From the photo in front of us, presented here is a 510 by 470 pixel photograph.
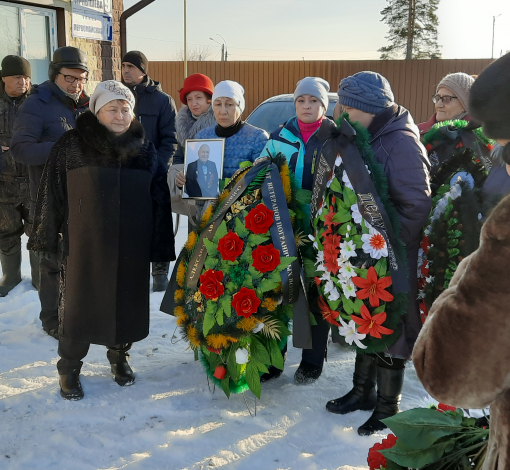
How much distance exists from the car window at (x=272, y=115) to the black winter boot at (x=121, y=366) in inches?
167

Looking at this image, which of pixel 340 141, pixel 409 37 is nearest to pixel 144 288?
pixel 340 141

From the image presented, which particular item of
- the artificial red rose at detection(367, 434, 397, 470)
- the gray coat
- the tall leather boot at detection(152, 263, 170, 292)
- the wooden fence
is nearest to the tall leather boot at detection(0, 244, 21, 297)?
the tall leather boot at detection(152, 263, 170, 292)

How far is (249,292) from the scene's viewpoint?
2.78 meters

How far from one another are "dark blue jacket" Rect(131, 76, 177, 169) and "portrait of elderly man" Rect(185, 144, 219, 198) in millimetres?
1524

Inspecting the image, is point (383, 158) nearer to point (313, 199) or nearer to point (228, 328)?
point (313, 199)

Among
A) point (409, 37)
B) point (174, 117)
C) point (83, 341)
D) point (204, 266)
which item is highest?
point (409, 37)

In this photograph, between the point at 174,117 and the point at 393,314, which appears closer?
the point at 393,314

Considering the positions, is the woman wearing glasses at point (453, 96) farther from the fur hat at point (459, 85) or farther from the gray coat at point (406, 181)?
the gray coat at point (406, 181)

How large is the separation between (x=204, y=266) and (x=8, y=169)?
2.76 m

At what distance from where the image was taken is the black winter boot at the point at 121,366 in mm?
3342

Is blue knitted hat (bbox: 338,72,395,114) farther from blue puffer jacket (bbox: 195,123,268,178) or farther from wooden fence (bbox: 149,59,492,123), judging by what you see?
wooden fence (bbox: 149,59,492,123)

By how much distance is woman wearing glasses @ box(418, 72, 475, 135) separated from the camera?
355 centimetres

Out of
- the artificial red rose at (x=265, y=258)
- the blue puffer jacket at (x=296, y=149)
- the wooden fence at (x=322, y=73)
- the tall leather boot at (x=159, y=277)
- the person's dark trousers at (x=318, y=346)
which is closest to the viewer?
the artificial red rose at (x=265, y=258)

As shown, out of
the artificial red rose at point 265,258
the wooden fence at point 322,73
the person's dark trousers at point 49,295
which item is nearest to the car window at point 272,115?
the person's dark trousers at point 49,295
